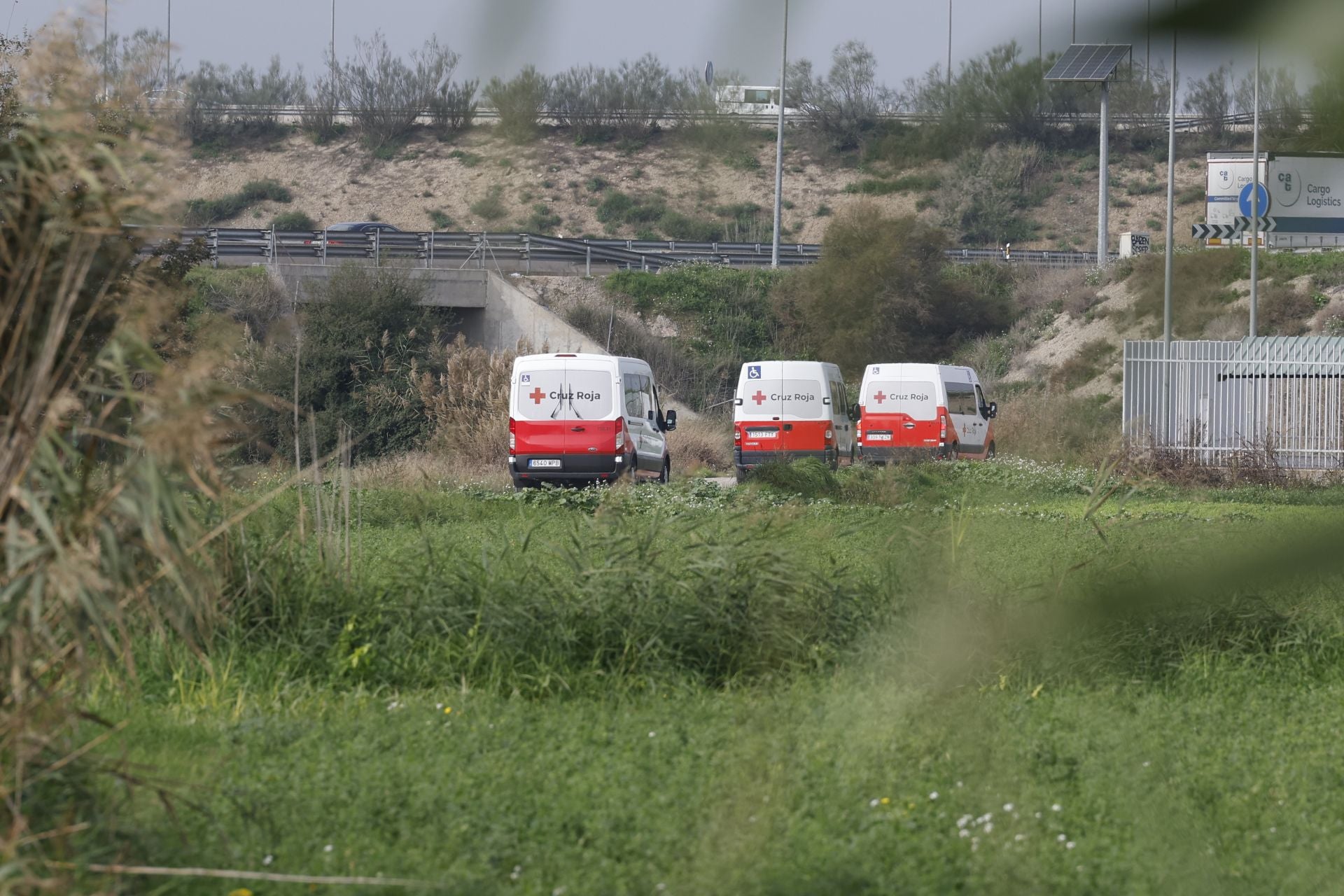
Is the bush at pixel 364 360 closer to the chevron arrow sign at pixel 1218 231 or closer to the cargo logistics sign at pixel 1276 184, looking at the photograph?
the chevron arrow sign at pixel 1218 231

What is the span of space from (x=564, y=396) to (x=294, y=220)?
62.3ft

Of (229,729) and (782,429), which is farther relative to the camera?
(782,429)

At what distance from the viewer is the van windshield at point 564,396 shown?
20516mm

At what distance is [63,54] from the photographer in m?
1.88

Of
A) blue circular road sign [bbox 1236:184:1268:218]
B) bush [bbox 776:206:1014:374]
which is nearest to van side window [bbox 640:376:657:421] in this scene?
bush [bbox 776:206:1014:374]

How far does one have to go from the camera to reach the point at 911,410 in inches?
981

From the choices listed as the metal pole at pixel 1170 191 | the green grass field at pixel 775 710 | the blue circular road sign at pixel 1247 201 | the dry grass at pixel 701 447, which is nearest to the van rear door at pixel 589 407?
the dry grass at pixel 701 447

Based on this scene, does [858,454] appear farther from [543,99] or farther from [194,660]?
[543,99]

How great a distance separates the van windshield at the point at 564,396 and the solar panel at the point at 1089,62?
65.0 feet

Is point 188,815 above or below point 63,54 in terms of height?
below

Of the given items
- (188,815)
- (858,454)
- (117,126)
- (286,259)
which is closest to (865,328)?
(188,815)

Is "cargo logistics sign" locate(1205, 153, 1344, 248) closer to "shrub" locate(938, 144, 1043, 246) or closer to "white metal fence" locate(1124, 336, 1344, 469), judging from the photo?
"shrub" locate(938, 144, 1043, 246)

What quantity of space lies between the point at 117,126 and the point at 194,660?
4736mm

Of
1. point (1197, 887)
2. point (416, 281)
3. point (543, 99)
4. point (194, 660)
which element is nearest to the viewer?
point (1197, 887)
